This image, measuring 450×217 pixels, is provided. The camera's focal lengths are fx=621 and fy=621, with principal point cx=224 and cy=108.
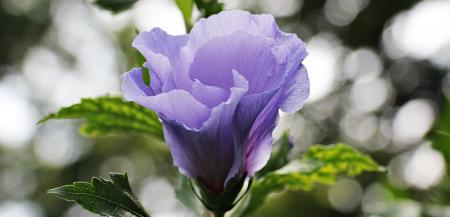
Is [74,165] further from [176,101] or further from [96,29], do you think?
[176,101]

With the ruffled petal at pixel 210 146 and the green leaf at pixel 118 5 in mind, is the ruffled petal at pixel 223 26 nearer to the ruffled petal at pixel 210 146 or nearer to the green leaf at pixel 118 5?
the ruffled petal at pixel 210 146

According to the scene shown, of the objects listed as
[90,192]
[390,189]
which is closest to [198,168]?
[90,192]

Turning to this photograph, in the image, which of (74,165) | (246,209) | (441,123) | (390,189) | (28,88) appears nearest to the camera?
(246,209)

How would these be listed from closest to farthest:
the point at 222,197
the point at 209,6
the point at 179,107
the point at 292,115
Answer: the point at 179,107 < the point at 222,197 < the point at 209,6 < the point at 292,115

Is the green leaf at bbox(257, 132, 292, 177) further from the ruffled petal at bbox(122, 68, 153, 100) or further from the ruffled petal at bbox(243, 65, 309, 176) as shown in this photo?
the ruffled petal at bbox(122, 68, 153, 100)

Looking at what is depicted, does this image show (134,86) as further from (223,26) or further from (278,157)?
(278,157)

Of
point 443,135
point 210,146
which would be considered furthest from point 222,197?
point 443,135

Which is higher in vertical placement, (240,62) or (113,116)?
(240,62)
